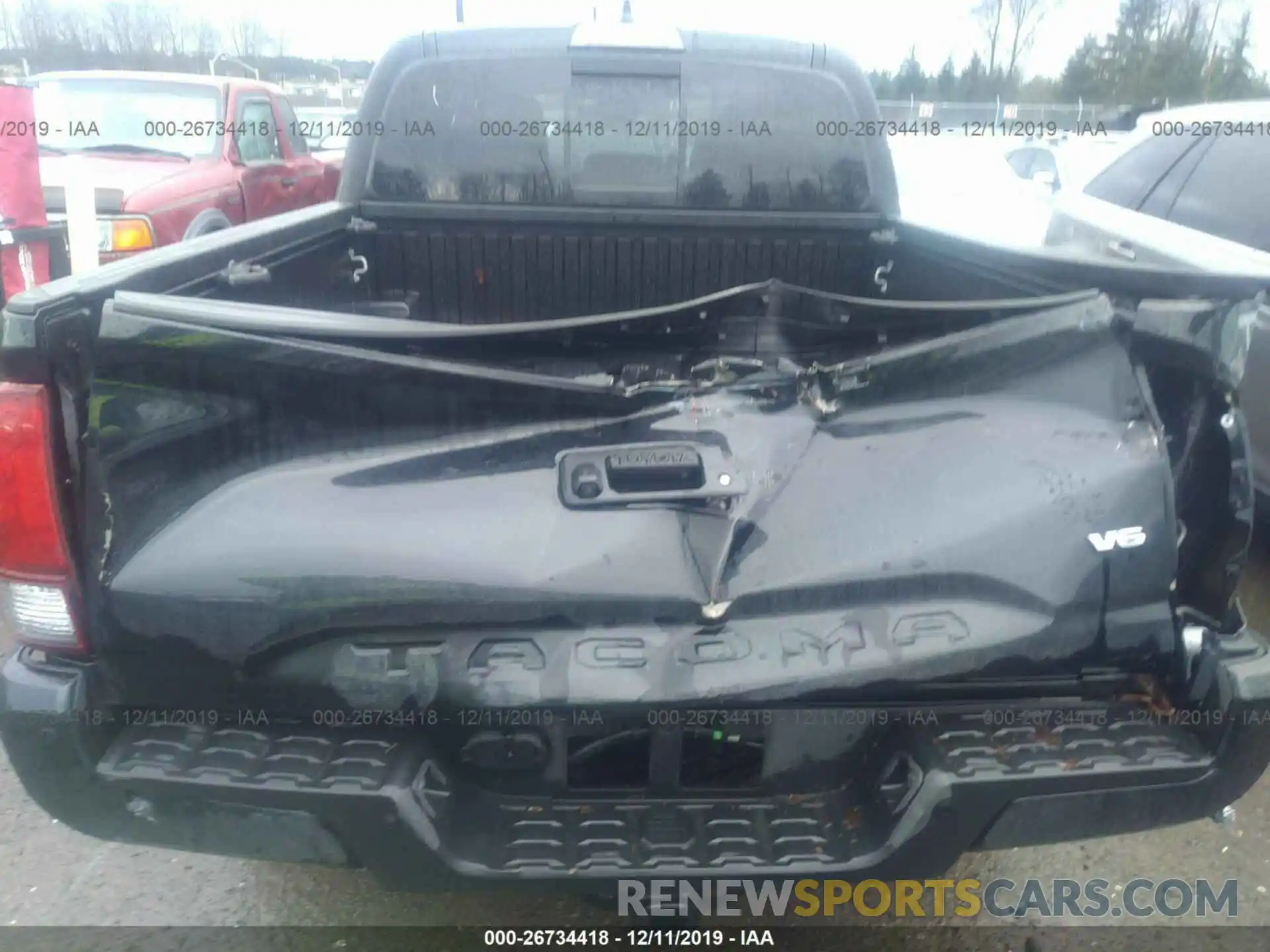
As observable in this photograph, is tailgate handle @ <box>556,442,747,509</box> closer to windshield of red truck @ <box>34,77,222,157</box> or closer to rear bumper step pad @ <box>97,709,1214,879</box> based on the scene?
rear bumper step pad @ <box>97,709,1214,879</box>

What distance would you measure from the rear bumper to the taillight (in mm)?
96

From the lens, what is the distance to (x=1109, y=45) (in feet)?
83.3

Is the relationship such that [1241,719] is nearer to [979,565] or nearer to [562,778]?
[979,565]

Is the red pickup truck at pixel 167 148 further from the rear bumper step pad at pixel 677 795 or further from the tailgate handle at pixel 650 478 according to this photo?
the tailgate handle at pixel 650 478

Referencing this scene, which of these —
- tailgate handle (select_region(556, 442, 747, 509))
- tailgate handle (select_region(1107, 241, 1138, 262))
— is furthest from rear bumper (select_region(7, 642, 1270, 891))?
tailgate handle (select_region(1107, 241, 1138, 262))

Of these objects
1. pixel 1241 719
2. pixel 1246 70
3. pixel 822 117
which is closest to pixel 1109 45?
pixel 1246 70

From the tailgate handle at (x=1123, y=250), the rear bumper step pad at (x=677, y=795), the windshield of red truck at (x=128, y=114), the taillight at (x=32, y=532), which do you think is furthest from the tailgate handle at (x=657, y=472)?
the windshield of red truck at (x=128, y=114)

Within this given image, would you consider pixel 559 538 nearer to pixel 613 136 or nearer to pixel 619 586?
pixel 619 586

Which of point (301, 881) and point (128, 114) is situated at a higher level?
point (128, 114)

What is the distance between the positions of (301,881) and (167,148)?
690 cm

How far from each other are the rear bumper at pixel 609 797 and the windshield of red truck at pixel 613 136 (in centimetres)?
205

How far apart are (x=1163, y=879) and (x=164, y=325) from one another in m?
2.81

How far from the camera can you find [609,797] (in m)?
1.96

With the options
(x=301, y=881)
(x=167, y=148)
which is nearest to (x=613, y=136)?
(x=301, y=881)
